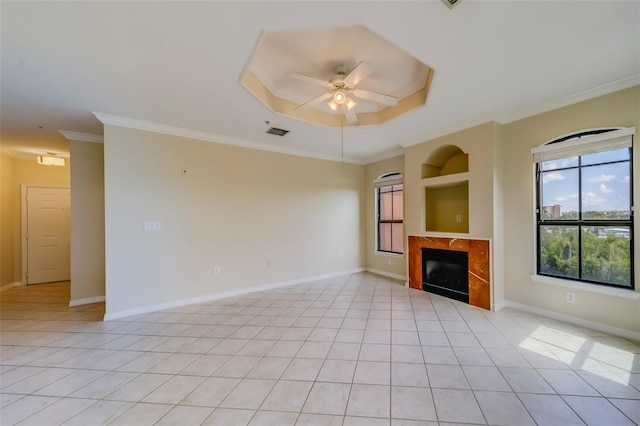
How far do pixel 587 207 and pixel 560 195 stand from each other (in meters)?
0.29

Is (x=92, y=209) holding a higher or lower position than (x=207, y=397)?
higher

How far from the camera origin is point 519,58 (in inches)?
88.4

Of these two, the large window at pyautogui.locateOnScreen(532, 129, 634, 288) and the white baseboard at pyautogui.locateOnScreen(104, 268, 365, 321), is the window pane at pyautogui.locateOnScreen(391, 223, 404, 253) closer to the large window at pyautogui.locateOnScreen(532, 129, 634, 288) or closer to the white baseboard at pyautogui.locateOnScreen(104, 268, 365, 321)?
the white baseboard at pyautogui.locateOnScreen(104, 268, 365, 321)

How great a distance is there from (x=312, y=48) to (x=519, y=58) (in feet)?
6.34

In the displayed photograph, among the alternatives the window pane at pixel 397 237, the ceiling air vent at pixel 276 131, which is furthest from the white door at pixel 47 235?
the window pane at pixel 397 237

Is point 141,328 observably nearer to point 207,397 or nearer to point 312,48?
point 207,397

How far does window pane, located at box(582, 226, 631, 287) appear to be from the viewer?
2.71m

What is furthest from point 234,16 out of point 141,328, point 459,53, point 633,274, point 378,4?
point 633,274

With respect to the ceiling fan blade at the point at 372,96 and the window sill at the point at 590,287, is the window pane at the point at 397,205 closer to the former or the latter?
the window sill at the point at 590,287

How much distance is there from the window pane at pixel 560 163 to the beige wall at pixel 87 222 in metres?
6.86

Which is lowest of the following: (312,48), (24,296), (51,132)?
(24,296)

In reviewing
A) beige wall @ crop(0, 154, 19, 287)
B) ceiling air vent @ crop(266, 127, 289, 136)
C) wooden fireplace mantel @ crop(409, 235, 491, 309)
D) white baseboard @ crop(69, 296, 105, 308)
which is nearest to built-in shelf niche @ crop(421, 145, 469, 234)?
wooden fireplace mantel @ crop(409, 235, 491, 309)

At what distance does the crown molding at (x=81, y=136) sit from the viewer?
153 inches

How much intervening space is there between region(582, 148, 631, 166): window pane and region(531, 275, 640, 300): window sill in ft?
4.80
